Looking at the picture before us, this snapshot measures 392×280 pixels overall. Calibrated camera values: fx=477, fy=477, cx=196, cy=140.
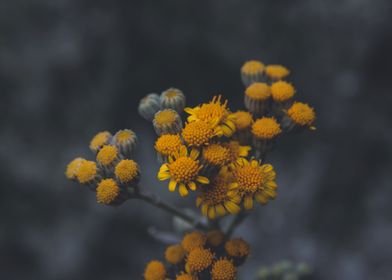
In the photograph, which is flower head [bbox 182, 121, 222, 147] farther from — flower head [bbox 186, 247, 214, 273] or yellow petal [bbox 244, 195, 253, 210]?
flower head [bbox 186, 247, 214, 273]

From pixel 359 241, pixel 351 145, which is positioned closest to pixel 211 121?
pixel 351 145

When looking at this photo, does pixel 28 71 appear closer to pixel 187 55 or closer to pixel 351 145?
pixel 187 55

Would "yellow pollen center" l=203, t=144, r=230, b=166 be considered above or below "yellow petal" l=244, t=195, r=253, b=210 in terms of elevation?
above

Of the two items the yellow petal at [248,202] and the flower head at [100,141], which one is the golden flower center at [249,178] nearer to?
the yellow petal at [248,202]

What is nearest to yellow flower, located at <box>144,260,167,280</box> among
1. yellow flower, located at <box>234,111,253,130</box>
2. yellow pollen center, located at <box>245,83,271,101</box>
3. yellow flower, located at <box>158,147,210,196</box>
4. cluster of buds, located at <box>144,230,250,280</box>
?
cluster of buds, located at <box>144,230,250,280</box>

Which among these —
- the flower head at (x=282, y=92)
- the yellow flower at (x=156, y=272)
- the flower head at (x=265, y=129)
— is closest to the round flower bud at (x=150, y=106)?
the flower head at (x=265, y=129)

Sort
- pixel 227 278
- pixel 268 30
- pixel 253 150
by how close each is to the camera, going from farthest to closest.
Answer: pixel 268 30
pixel 253 150
pixel 227 278
